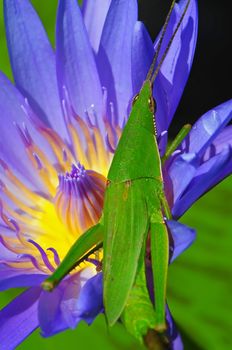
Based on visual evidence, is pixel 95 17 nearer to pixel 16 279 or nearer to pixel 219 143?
pixel 219 143

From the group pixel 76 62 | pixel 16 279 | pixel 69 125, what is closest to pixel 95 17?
pixel 76 62

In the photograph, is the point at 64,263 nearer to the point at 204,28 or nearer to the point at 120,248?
the point at 120,248

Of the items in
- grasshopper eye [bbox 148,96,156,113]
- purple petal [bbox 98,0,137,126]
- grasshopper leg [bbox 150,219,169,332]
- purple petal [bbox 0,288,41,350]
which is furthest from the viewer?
purple petal [bbox 98,0,137,126]

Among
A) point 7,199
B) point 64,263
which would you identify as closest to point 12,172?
point 7,199

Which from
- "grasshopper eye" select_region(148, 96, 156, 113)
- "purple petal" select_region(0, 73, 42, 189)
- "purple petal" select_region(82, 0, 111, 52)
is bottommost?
"grasshopper eye" select_region(148, 96, 156, 113)

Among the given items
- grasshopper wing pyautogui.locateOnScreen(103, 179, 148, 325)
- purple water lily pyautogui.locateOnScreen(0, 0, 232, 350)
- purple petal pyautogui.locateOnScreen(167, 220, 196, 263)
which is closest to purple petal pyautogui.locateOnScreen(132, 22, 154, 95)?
purple water lily pyautogui.locateOnScreen(0, 0, 232, 350)

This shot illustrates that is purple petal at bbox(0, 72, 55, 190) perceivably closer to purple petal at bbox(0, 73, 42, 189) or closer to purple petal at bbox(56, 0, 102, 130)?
purple petal at bbox(0, 73, 42, 189)
